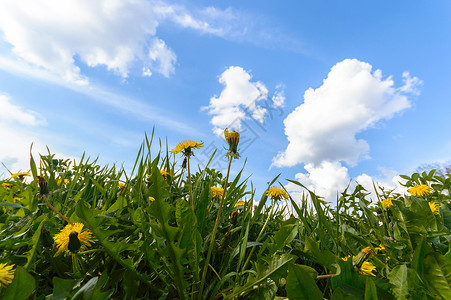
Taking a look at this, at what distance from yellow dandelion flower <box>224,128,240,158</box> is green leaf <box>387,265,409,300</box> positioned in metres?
0.88

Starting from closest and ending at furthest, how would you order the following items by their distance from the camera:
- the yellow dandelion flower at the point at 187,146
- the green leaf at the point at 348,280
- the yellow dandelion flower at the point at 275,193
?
the green leaf at the point at 348,280
the yellow dandelion flower at the point at 187,146
the yellow dandelion flower at the point at 275,193

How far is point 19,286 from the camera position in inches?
30.9

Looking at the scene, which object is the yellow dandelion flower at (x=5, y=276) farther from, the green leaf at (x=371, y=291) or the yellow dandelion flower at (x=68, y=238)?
the green leaf at (x=371, y=291)

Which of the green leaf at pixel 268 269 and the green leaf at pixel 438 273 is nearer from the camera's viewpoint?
the green leaf at pixel 438 273

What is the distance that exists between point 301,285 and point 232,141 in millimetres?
874

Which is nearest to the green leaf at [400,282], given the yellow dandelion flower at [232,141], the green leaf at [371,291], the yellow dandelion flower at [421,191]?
the green leaf at [371,291]

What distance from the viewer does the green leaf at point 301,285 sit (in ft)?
2.57

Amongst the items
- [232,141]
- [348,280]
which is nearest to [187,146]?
[232,141]

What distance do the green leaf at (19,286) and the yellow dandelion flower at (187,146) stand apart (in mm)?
1036

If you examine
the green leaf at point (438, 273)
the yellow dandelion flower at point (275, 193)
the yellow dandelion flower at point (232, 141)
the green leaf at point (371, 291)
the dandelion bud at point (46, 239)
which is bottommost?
the green leaf at point (371, 291)

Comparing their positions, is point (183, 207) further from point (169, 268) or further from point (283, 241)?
point (283, 241)

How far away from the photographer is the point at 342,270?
0.86 m

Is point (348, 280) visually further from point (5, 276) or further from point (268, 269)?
point (5, 276)

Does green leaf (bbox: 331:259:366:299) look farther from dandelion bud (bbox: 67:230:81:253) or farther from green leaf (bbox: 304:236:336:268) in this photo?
dandelion bud (bbox: 67:230:81:253)
